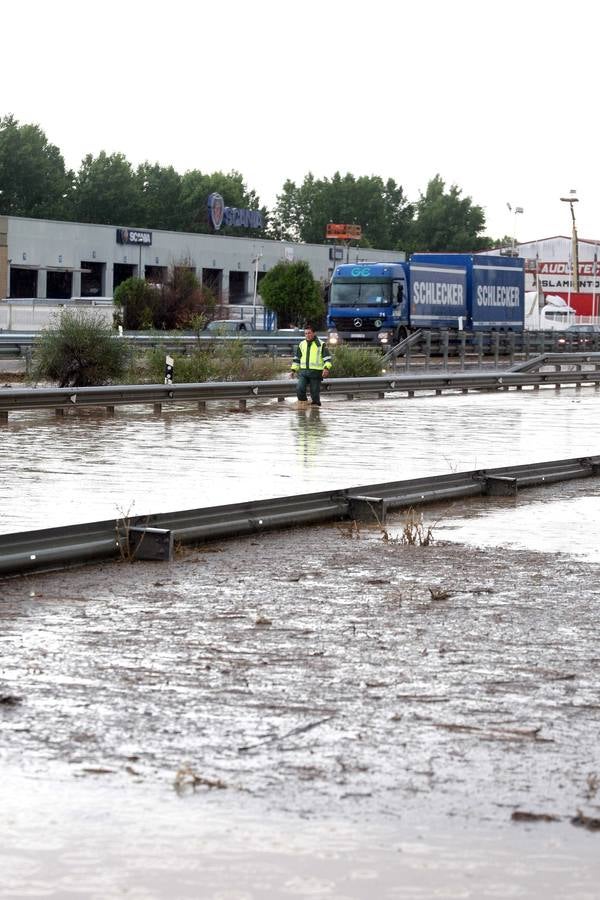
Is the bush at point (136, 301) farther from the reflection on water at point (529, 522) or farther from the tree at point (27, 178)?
the tree at point (27, 178)

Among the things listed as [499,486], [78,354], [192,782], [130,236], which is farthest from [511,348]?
[130,236]

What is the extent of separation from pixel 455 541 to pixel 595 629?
3.83 m

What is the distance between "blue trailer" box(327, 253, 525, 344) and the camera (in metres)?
53.0

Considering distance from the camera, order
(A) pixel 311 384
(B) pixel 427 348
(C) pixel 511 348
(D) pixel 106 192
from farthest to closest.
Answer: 1. (D) pixel 106 192
2. (C) pixel 511 348
3. (B) pixel 427 348
4. (A) pixel 311 384

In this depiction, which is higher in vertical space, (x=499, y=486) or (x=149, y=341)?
(x=149, y=341)

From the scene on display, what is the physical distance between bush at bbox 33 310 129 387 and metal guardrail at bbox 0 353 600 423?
325 centimetres

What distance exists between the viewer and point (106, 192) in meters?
163

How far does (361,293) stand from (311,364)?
24.1 metres

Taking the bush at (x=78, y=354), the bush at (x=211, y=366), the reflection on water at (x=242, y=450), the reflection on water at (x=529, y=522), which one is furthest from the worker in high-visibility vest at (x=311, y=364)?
the reflection on water at (x=529, y=522)

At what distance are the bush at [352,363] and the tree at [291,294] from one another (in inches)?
1492

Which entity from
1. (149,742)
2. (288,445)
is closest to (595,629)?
(149,742)

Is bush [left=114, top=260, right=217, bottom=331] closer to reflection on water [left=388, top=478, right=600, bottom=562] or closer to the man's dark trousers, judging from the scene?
the man's dark trousers

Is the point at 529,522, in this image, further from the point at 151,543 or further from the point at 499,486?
the point at 151,543

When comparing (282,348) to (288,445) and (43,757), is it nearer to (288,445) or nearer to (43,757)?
(288,445)
